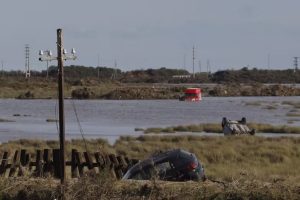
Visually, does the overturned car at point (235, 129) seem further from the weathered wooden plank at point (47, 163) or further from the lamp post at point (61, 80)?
the lamp post at point (61, 80)

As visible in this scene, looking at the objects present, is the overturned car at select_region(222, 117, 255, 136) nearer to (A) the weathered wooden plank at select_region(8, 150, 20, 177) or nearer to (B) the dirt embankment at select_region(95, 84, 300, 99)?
(A) the weathered wooden plank at select_region(8, 150, 20, 177)

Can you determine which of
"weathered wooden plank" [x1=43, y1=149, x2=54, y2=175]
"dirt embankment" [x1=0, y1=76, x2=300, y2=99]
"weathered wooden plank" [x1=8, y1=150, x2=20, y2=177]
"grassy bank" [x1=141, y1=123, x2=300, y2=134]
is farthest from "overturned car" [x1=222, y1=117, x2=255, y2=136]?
"dirt embankment" [x1=0, y1=76, x2=300, y2=99]

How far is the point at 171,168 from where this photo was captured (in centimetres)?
1611

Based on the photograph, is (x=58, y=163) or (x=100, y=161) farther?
(x=58, y=163)

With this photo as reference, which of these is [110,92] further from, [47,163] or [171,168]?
[171,168]

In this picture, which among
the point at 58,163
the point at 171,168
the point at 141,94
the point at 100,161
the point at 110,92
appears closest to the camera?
the point at 171,168

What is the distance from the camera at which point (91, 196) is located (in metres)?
13.1

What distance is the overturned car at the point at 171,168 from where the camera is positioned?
1588 cm

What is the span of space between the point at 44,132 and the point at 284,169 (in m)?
24.8

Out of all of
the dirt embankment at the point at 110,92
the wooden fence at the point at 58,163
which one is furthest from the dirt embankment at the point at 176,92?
the wooden fence at the point at 58,163

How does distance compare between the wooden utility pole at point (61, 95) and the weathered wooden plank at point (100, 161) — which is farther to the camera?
the weathered wooden plank at point (100, 161)

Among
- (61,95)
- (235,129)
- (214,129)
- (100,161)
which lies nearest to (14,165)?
(100,161)

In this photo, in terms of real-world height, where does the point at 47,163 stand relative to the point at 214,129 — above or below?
above

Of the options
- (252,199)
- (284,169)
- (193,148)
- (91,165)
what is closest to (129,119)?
(193,148)
